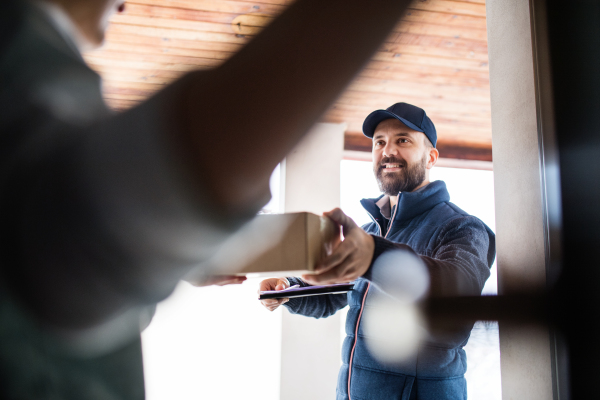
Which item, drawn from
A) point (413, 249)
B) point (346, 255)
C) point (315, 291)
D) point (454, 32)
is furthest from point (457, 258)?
point (454, 32)

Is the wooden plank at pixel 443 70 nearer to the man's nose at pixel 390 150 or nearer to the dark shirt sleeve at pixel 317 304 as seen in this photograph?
the man's nose at pixel 390 150

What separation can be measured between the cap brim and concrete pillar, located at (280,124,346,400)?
41 cm

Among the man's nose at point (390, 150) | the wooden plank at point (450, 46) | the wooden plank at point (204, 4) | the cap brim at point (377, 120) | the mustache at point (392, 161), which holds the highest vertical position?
the wooden plank at point (204, 4)

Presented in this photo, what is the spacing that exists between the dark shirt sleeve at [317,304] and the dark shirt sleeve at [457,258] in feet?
1.26

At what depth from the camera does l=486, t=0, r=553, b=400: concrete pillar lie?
1.67 ft

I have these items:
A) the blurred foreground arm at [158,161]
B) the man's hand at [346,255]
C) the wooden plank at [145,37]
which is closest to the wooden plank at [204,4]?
the wooden plank at [145,37]

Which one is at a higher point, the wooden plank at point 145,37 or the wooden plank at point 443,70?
the wooden plank at point 145,37

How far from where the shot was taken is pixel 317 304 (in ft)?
4.10

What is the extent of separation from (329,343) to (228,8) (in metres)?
1.63

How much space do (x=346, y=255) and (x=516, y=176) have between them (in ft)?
1.31

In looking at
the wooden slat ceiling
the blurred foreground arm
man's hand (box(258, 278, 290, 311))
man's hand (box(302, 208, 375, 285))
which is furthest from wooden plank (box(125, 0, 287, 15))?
the blurred foreground arm

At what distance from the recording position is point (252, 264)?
24 cm

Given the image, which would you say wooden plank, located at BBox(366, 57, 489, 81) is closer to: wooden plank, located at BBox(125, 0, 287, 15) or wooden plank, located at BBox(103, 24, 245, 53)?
wooden plank, located at BBox(125, 0, 287, 15)

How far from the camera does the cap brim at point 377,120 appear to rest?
1353 millimetres
